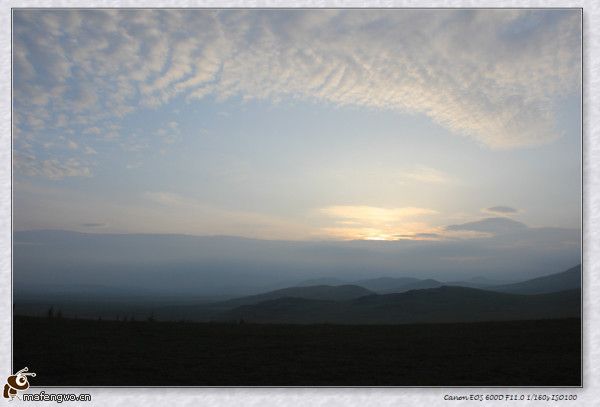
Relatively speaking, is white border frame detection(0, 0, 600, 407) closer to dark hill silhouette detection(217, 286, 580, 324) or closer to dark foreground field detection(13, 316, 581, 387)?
dark foreground field detection(13, 316, 581, 387)

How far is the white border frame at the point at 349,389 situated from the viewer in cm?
965

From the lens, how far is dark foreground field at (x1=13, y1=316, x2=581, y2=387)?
9789 millimetres

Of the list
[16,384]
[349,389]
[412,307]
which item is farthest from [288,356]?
[412,307]

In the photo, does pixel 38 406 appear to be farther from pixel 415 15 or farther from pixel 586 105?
pixel 586 105

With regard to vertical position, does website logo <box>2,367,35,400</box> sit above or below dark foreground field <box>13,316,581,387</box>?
below

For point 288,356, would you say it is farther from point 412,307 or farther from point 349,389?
point 412,307

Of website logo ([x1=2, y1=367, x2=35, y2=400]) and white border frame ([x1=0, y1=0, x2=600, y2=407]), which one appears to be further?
website logo ([x1=2, y1=367, x2=35, y2=400])

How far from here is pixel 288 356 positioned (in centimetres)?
1067

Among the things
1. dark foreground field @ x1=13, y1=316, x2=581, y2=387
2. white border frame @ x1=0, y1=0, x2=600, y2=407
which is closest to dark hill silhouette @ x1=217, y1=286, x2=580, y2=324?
dark foreground field @ x1=13, y1=316, x2=581, y2=387

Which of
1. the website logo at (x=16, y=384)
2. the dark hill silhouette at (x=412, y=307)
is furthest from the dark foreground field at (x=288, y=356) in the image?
the dark hill silhouette at (x=412, y=307)

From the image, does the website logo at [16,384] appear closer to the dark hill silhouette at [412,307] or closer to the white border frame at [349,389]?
the white border frame at [349,389]

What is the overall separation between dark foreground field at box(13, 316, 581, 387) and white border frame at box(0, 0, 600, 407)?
202 mm

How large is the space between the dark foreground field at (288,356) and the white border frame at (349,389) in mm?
202
